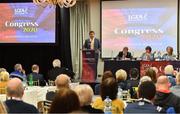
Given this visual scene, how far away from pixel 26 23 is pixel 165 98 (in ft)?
28.4

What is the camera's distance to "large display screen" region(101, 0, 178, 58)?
12747 millimetres

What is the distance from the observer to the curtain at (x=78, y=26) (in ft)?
44.1

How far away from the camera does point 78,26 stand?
531 inches

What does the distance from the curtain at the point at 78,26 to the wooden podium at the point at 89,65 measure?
6.33 ft

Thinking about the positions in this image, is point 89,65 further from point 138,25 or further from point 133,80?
point 133,80

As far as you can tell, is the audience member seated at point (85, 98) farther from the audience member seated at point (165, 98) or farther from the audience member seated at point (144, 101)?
the audience member seated at point (165, 98)

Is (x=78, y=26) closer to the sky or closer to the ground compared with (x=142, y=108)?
closer to the sky

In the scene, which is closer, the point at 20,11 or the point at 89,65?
the point at 89,65

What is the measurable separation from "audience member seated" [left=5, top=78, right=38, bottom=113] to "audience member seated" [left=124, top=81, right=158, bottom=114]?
0.94 metres

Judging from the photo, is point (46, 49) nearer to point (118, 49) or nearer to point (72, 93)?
point (118, 49)

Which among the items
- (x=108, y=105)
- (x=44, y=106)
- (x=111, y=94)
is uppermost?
(x=111, y=94)

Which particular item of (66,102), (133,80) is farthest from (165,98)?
(133,80)

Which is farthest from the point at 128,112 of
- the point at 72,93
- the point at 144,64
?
the point at 144,64

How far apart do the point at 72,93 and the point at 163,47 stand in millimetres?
10075
